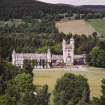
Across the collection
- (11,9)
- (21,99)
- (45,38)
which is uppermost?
(11,9)

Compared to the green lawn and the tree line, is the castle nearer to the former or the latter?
the green lawn

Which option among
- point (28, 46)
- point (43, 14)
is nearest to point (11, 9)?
point (43, 14)

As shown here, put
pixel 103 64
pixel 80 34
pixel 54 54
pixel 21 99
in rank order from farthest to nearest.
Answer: pixel 80 34 → pixel 54 54 → pixel 103 64 → pixel 21 99

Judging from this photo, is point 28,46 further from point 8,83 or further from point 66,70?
point 8,83

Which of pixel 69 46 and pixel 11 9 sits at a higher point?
pixel 11 9

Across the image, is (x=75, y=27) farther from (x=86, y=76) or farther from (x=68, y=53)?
(x=86, y=76)

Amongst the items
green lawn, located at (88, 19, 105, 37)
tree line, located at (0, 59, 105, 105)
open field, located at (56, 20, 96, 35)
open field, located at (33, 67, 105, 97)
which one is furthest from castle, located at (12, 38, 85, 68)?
tree line, located at (0, 59, 105, 105)

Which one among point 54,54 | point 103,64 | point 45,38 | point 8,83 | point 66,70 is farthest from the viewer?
point 45,38

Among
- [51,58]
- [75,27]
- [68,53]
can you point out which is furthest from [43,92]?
[75,27]
